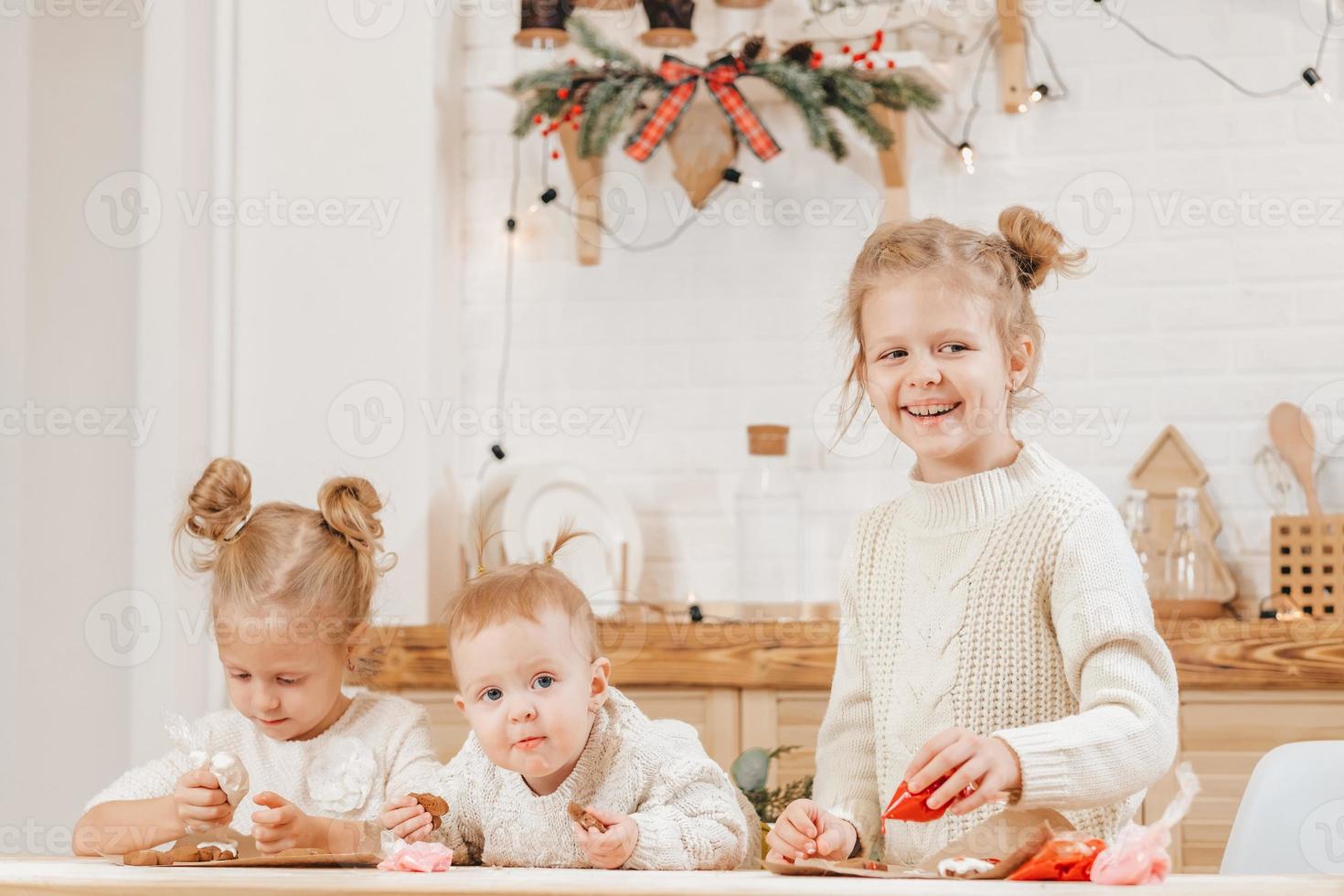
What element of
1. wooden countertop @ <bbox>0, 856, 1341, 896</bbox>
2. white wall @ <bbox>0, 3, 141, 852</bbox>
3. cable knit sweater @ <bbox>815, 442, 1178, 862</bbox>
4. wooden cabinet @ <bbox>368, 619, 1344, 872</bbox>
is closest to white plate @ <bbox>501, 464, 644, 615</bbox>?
wooden cabinet @ <bbox>368, 619, 1344, 872</bbox>

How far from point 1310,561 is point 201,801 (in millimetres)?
2064

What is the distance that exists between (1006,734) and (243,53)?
2.29m

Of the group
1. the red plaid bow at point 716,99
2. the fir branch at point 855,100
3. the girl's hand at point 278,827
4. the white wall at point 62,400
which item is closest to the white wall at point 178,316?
the white wall at point 62,400

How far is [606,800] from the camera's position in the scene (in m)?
1.23

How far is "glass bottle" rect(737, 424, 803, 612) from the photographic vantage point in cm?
293

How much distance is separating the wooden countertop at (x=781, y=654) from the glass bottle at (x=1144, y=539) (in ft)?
0.45

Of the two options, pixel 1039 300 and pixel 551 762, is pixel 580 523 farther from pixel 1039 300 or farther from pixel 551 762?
pixel 551 762

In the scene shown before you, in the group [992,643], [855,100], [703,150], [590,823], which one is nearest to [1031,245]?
[992,643]

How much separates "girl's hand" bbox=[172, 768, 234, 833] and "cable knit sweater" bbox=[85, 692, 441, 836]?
0.22 m

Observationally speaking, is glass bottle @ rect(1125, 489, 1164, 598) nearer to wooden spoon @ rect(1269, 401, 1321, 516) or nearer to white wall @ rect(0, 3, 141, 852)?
wooden spoon @ rect(1269, 401, 1321, 516)

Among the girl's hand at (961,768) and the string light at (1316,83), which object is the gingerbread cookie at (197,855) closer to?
the girl's hand at (961,768)

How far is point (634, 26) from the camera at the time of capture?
311 centimetres

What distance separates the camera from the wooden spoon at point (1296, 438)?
9.03ft

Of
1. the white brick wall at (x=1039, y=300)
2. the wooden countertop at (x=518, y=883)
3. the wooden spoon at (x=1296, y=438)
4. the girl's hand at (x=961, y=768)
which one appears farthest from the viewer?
the white brick wall at (x=1039, y=300)
